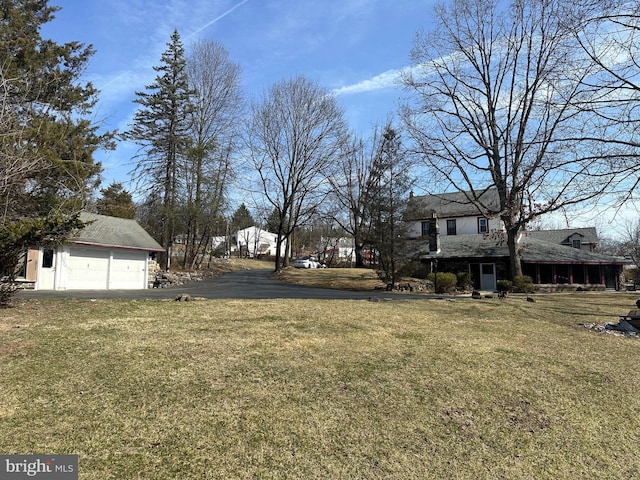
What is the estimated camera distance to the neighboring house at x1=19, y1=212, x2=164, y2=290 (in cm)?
1838

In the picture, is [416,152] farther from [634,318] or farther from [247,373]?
[247,373]

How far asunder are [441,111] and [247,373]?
23.5 meters

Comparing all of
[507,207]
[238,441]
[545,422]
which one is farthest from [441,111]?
[238,441]

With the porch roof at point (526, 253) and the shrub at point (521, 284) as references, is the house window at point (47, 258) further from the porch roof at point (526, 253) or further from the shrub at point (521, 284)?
the shrub at point (521, 284)

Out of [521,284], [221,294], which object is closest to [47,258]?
[221,294]

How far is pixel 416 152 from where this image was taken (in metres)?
23.8

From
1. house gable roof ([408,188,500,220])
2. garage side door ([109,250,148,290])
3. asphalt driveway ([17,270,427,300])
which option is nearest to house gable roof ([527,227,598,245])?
house gable roof ([408,188,500,220])

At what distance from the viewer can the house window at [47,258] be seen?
18.5 m

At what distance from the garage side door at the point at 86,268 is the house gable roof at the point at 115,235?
2.04 feet

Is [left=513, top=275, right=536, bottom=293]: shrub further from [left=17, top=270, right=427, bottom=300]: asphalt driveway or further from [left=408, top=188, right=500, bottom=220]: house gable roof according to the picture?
[left=408, top=188, right=500, bottom=220]: house gable roof

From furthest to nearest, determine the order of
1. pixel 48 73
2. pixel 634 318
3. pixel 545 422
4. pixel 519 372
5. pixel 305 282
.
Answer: pixel 305 282 < pixel 48 73 < pixel 634 318 < pixel 519 372 < pixel 545 422
